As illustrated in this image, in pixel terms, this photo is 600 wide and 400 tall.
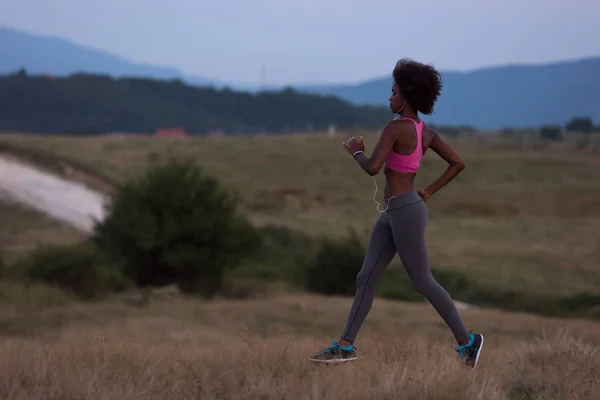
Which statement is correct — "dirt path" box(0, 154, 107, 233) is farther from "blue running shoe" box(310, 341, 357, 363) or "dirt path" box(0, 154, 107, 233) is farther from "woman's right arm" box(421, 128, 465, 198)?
"woman's right arm" box(421, 128, 465, 198)

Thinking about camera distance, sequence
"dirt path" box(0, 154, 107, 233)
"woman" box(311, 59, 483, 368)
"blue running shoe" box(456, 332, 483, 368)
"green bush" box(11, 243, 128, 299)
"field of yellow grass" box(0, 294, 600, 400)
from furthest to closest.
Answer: "dirt path" box(0, 154, 107, 233)
"green bush" box(11, 243, 128, 299)
"blue running shoe" box(456, 332, 483, 368)
"woman" box(311, 59, 483, 368)
"field of yellow grass" box(0, 294, 600, 400)

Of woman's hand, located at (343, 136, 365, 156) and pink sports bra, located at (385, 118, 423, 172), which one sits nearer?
pink sports bra, located at (385, 118, 423, 172)

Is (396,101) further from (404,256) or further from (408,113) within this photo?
(404,256)

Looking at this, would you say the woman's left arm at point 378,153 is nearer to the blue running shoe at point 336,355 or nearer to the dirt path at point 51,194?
the blue running shoe at point 336,355

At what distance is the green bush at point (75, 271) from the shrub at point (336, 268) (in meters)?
7.69

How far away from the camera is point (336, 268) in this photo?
98.4 feet

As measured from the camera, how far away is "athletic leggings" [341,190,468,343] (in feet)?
18.3

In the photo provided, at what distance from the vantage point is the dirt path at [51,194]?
40875 mm

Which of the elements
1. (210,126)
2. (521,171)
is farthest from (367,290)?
(210,126)

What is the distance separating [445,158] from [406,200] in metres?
0.50

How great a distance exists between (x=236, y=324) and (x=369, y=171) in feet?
40.9

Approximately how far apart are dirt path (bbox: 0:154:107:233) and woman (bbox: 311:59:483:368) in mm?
33629

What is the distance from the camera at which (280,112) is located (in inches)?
6742

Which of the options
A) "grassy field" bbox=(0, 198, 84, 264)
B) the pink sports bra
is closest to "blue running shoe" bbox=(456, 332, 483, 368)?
the pink sports bra
